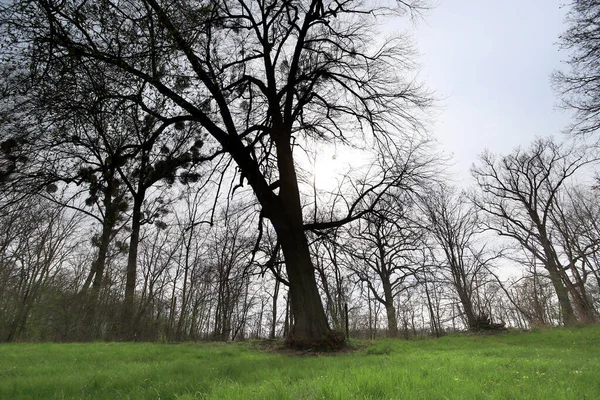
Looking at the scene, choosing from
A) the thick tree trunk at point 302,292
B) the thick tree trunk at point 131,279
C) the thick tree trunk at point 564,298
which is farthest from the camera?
the thick tree trunk at point 564,298

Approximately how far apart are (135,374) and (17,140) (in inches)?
148

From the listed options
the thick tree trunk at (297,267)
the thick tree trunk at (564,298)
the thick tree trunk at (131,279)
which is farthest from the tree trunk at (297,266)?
the thick tree trunk at (564,298)

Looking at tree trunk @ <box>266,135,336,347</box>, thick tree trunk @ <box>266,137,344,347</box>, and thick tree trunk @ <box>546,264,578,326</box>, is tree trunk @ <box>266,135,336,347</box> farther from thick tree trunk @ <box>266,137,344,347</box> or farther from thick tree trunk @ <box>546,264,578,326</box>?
thick tree trunk @ <box>546,264,578,326</box>

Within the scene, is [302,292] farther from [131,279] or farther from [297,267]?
[131,279]

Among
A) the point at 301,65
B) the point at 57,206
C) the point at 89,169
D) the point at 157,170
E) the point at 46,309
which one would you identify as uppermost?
the point at 301,65

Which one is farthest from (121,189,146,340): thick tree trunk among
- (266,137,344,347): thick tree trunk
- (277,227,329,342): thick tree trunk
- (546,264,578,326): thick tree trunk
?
(546,264,578,326): thick tree trunk

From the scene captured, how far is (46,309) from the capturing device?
58.4ft

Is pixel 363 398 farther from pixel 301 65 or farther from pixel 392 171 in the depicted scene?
pixel 301 65

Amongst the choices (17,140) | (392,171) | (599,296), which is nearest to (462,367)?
(392,171)

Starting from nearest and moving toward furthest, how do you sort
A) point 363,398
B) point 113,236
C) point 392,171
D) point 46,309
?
point 363,398
point 392,171
point 113,236
point 46,309

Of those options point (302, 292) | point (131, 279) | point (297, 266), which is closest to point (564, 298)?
point (302, 292)

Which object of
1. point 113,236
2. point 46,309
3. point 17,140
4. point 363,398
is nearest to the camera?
point 363,398

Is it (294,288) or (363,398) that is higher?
(294,288)

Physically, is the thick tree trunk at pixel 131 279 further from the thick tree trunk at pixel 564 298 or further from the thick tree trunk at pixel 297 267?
the thick tree trunk at pixel 564 298
